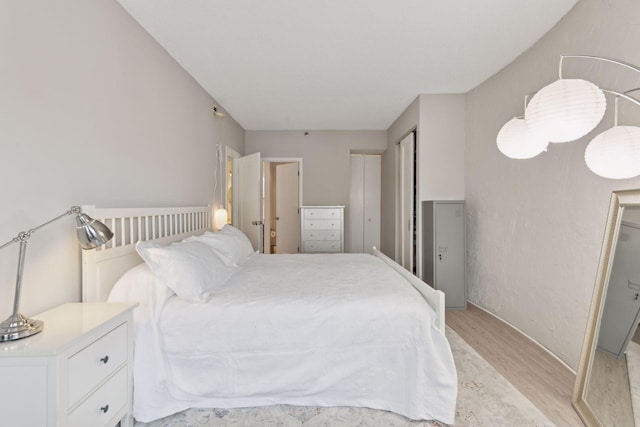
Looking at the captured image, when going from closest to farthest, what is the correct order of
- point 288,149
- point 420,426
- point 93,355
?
1. point 93,355
2. point 420,426
3. point 288,149

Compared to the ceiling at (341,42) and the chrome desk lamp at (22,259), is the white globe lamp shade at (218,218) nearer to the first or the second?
the ceiling at (341,42)

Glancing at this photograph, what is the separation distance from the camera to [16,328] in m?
1.02

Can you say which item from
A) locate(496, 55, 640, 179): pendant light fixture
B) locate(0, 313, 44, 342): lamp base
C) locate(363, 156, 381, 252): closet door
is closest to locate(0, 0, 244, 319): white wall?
locate(0, 313, 44, 342): lamp base

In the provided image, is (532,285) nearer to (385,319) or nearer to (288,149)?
(385,319)

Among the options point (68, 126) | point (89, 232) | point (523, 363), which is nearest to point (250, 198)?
point (68, 126)

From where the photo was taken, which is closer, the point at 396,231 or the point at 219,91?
the point at 219,91

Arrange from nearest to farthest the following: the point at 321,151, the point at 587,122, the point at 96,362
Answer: the point at 96,362, the point at 587,122, the point at 321,151

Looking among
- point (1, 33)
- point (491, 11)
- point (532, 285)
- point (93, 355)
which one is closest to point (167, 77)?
point (1, 33)

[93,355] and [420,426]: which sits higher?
[93,355]

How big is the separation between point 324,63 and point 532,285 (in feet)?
8.72

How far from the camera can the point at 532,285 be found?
95.9 inches

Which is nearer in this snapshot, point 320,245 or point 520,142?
point 520,142

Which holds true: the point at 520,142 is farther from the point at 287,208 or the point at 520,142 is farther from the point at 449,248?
the point at 287,208

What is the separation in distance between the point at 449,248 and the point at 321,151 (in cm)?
275
